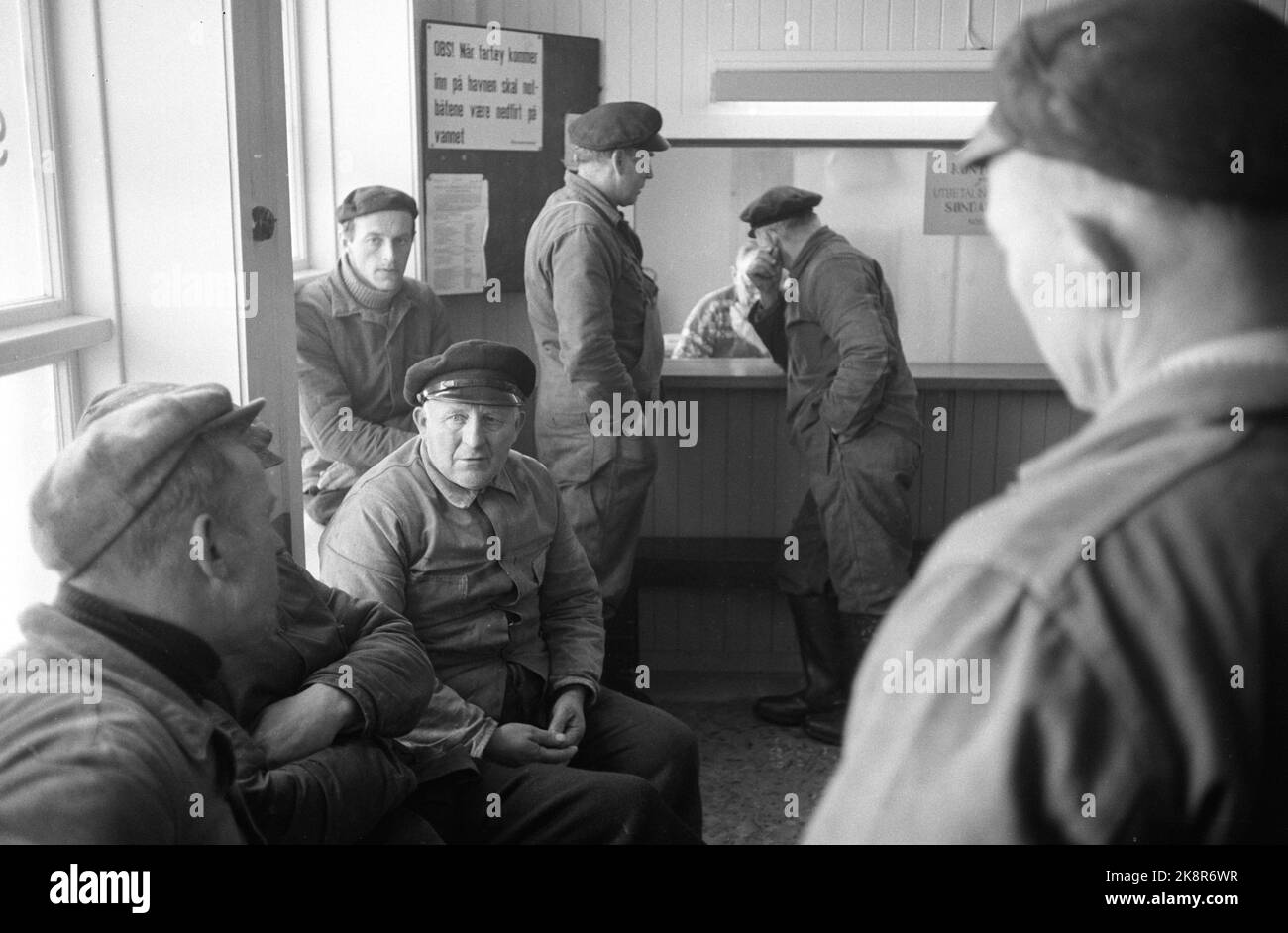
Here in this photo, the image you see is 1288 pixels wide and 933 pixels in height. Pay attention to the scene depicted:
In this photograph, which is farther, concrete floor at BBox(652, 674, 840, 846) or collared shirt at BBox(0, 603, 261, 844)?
concrete floor at BBox(652, 674, 840, 846)

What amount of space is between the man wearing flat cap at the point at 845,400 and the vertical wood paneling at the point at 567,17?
1052 mm

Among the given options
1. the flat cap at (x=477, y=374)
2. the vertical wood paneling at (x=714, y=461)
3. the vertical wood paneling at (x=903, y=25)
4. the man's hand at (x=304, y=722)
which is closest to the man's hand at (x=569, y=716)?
the flat cap at (x=477, y=374)

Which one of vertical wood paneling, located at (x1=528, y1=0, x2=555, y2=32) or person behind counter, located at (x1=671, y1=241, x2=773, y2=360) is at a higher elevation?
vertical wood paneling, located at (x1=528, y1=0, x2=555, y2=32)

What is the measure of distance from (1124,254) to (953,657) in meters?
0.24

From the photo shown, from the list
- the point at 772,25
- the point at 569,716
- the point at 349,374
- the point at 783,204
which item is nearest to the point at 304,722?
the point at 569,716

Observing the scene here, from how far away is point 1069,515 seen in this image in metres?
0.66

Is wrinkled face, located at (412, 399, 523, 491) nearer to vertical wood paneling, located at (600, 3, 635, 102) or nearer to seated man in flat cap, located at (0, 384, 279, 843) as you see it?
seated man in flat cap, located at (0, 384, 279, 843)

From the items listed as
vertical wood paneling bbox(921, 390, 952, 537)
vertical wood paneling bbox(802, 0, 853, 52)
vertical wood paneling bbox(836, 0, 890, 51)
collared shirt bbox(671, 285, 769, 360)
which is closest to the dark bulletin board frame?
collared shirt bbox(671, 285, 769, 360)

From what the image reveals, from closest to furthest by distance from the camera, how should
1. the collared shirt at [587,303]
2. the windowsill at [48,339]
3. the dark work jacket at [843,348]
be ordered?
the windowsill at [48,339], the collared shirt at [587,303], the dark work jacket at [843,348]

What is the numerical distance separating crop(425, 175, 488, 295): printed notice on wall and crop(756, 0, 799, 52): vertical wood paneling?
1029mm

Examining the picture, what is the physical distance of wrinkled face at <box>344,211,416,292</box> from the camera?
3135mm

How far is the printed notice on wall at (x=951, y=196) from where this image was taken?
14.5 feet

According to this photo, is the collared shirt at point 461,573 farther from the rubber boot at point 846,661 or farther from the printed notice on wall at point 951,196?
the printed notice on wall at point 951,196

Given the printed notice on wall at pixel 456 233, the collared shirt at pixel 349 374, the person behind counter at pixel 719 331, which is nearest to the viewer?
the collared shirt at pixel 349 374
